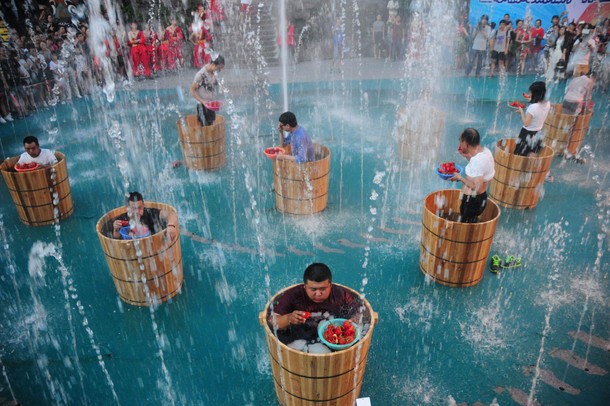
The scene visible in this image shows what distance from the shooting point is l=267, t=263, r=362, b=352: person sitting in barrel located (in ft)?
11.9

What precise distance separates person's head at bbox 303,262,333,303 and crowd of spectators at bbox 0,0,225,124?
39.4 ft

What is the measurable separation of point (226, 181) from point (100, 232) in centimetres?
352

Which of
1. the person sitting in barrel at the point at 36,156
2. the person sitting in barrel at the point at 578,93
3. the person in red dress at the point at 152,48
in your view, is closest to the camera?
the person sitting in barrel at the point at 36,156

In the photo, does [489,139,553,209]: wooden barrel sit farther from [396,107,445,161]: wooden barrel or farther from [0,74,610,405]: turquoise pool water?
[396,107,445,161]: wooden barrel

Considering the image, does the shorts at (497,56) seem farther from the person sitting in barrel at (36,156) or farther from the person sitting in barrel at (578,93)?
the person sitting in barrel at (36,156)

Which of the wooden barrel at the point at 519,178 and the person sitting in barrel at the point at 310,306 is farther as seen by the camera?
the wooden barrel at the point at 519,178

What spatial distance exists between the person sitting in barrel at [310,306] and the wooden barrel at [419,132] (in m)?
5.37

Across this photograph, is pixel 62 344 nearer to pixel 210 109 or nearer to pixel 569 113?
pixel 210 109

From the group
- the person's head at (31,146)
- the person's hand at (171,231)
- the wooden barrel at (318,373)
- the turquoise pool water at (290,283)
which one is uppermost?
the person's head at (31,146)

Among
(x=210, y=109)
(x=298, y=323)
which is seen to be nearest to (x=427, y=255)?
(x=298, y=323)

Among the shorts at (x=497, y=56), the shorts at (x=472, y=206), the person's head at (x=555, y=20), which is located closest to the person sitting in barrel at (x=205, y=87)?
the shorts at (x=472, y=206)

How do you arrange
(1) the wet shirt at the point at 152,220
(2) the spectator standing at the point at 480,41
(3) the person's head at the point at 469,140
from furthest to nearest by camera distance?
(2) the spectator standing at the point at 480,41 < (1) the wet shirt at the point at 152,220 < (3) the person's head at the point at 469,140

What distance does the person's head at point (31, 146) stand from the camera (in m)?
6.32

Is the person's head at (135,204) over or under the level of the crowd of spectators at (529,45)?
under
